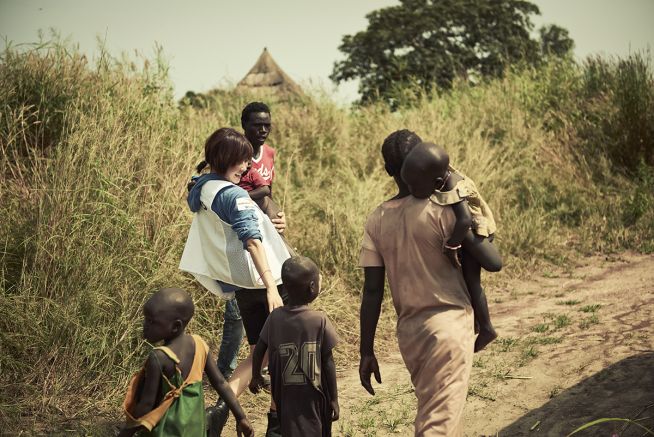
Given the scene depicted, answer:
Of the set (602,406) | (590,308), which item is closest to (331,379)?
(602,406)

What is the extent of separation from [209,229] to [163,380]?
1.13 metres

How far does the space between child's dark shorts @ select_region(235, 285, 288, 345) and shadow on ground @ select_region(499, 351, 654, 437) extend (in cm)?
151

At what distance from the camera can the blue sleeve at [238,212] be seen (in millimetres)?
3479

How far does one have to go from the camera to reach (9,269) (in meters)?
5.08

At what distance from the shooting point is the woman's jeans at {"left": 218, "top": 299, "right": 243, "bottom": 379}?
402cm

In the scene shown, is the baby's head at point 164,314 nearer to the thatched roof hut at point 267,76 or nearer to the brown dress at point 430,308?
the brown dress at point 430,308

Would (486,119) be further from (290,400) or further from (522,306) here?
(290,400)

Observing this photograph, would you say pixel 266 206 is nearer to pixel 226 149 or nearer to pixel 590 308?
pixel 226 149

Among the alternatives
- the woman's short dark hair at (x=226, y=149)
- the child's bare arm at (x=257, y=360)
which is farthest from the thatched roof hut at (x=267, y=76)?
the child's bare arm at (x=257, y=360)

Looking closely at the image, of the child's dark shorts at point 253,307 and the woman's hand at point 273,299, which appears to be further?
the child's dark shorts at point 253,307

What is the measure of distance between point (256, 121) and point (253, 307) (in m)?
1.23

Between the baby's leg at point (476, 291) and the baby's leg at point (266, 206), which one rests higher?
the baby's leg at point (266, 206)

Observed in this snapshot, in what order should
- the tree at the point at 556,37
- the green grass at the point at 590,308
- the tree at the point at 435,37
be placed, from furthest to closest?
1. the tree at the point at 556,37
2. the tree at the point at 435,37
3. the green grass at the point at 590,308

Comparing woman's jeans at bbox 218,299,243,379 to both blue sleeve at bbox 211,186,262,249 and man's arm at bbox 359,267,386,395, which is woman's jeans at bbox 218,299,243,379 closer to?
blue sleeve at bbox 211,186,262,249
